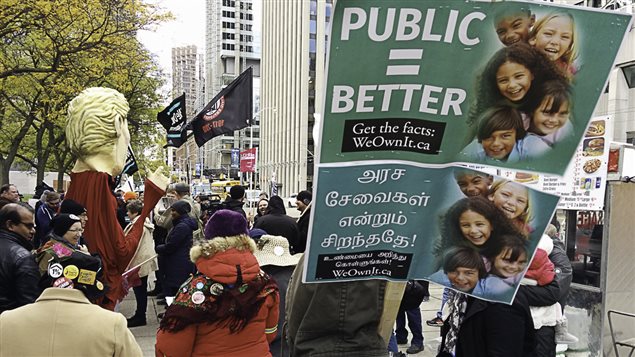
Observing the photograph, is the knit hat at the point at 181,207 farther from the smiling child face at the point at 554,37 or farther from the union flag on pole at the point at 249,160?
the union flag on pole at the point at 249,160

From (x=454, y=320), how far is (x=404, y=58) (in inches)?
81.1

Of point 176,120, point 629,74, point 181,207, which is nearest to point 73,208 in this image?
point 181,207

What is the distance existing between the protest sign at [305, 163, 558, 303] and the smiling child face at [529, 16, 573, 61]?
0.54 meters

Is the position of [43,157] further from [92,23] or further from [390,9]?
[390,9]

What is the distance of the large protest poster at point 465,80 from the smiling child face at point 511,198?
0.31 ft

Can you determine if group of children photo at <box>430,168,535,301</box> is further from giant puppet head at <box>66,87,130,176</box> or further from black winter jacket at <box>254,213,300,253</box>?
black winter jacket at <box>254,213,300,253</box>

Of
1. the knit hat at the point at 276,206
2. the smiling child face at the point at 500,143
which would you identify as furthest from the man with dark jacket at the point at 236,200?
the smiling child face at the point at 500,143

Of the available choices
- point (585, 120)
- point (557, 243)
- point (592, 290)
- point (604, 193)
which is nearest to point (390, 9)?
point (585, 120)

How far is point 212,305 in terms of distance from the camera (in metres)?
3.04

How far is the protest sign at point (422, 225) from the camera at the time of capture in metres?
2.01

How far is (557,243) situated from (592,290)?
1.36m

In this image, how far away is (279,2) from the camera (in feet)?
262

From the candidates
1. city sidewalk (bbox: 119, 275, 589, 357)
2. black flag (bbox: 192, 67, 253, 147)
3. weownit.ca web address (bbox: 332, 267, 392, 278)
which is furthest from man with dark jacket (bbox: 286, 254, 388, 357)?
black flag (bbox: 192, 67, 253, 147)

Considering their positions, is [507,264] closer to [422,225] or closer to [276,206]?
[422,225]
